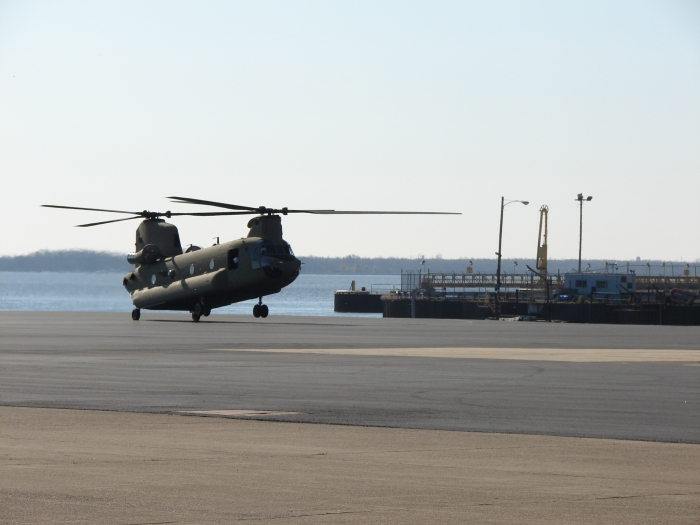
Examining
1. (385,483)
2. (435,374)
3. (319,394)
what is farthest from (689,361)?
(385,483)

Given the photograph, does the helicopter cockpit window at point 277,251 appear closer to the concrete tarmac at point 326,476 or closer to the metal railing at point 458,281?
the concrete tarmac at point 326,476

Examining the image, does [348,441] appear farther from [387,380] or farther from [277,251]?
[277,251]

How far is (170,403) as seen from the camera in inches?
706

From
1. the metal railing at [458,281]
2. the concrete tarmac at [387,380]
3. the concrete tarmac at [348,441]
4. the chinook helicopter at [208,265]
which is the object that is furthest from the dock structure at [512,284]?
the concrete tarmac at [348,441]

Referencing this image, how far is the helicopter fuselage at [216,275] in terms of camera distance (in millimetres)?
56688

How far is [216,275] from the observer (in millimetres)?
58594

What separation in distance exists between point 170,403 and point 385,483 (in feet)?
25.0

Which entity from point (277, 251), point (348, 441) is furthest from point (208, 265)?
point (348, 441)

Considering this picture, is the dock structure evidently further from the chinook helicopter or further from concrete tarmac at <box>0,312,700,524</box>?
concrete tarmac at <box>0,312,700,524</box>

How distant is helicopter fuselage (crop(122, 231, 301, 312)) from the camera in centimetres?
5669

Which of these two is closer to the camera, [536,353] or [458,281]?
[536,353]

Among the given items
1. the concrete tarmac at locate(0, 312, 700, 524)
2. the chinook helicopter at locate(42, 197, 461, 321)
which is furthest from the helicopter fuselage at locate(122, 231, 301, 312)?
the concrete tarmac at locate(0, 312, 700, 524)

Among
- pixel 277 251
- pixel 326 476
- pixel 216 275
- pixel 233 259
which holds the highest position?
pixel 277 251

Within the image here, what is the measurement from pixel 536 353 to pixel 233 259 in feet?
88.5
